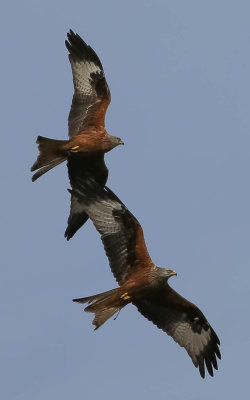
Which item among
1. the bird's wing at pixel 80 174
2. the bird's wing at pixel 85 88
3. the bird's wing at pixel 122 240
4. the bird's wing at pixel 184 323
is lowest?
the bird's wing at pixel 184 323

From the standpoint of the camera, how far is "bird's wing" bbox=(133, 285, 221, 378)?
16.7 m

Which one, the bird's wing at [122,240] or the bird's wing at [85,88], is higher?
the bird's wing at [85,88]

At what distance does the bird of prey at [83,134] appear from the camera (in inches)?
672

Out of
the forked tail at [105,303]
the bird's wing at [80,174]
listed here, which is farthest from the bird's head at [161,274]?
the bird's wing at [80,174]

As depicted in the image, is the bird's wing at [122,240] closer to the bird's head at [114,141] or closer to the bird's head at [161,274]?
the bird's head at [161,274]

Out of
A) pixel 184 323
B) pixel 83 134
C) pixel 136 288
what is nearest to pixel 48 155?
pixel 83 134

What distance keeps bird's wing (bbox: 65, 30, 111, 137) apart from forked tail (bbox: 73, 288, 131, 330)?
3182 millimetres

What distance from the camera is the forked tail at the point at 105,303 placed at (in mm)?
15805

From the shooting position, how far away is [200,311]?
16.9 meters


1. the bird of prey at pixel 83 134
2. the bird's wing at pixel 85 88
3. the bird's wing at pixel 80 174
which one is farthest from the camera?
the bird's wing at pixel 85 88

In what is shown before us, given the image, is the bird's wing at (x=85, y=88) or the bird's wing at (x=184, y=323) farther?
the bird's wing at (x=85, y=88)

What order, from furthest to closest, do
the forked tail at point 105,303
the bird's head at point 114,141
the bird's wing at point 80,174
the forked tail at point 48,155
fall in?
1. the bird's head at point 114,141
2. the bird's wing at point 80,174
3. the forked tail at point 48,155
4. the forked tail at point 105,303

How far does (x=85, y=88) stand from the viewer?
1886cm

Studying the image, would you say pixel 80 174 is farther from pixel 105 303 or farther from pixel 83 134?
pixel 105 303
